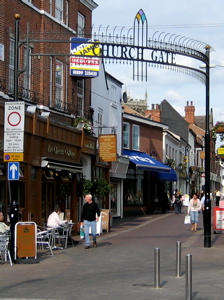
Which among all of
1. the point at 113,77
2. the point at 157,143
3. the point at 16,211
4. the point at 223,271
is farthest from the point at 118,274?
the point at 157,143

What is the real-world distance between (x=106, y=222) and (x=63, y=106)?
5261mm

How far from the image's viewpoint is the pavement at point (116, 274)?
10.6 meters

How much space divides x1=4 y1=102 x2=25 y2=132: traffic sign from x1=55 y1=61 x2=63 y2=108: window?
9000 mm

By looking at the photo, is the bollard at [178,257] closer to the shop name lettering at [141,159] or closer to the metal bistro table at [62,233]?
the metal bistro table at [62,233]

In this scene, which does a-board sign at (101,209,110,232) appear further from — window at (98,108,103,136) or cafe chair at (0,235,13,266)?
cafe chair at (0,235,13,266)

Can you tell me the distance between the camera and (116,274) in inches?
521

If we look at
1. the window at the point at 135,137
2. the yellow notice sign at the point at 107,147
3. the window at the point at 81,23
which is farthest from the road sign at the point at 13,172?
the window at the point at 135,137

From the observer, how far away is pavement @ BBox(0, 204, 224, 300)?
10578mm

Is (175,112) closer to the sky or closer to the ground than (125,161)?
closer to the sky

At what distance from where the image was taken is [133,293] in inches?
420

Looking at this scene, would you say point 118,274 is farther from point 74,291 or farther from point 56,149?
point 56,149

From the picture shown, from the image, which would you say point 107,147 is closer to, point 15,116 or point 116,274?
point 15,116

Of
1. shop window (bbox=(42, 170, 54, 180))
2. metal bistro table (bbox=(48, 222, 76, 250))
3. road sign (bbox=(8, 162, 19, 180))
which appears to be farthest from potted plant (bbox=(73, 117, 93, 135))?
road sign (bbox=(8, 162, 19, 180))

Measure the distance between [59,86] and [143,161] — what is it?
15.5m
